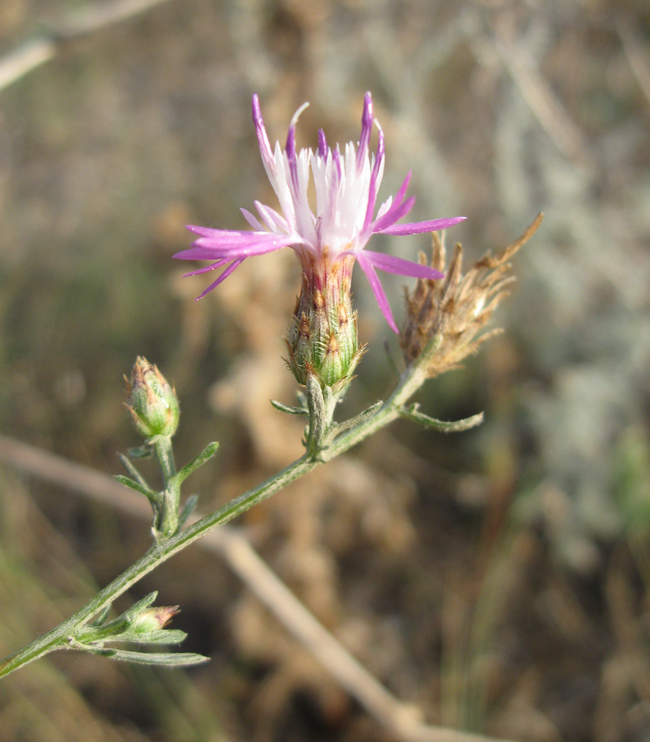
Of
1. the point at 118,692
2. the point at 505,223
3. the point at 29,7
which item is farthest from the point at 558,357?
the point at 29,7

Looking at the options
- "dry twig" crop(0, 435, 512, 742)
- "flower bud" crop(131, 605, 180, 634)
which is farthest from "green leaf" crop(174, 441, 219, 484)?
"dry twig" crop(0, 435, 512, 742)

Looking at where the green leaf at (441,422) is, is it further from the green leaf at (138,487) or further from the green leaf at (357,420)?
the green leaf at (138,487)

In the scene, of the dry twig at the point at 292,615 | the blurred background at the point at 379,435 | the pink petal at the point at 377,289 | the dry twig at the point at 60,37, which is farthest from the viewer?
the blurred background at the point at 379,435

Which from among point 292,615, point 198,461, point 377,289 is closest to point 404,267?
point 377,289

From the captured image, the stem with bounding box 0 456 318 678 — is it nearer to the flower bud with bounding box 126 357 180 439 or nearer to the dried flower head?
the flower bud with bounding box 126 357 180 439

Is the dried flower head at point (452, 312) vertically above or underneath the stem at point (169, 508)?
above

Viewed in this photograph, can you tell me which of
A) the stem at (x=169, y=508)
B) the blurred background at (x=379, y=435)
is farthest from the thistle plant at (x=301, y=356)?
the blurred background at (x=379, y=435)
